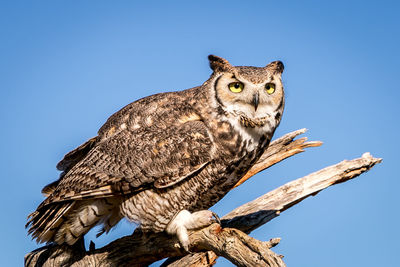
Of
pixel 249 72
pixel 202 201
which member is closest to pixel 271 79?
pixel 249 72

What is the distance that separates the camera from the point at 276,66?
11.1 feet

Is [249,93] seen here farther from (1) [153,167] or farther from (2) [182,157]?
(1) [153,167]

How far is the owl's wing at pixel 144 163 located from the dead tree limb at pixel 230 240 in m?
0.41

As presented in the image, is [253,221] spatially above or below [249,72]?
below

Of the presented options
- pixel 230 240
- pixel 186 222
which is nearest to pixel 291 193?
pixel 186 222

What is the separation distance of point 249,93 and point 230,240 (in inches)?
33.8

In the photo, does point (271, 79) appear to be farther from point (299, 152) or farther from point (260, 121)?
point (299, 152)

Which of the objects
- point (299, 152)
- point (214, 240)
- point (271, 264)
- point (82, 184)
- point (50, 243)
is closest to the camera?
point (271, 264)

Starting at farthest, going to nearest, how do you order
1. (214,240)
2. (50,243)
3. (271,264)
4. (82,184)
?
(50,243) < (82,184) < (214,240) < (271,264)

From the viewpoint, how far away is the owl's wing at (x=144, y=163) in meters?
3.27

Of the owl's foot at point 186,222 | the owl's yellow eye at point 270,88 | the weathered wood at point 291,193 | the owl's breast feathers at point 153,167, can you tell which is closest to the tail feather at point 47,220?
the owl's breast feathers at point 153,167

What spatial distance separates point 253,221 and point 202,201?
2.10ft

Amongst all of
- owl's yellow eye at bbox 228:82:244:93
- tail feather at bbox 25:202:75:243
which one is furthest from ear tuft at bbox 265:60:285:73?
→ tail feather at bbox 25:202:75:243

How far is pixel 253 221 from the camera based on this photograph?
12.8ft
